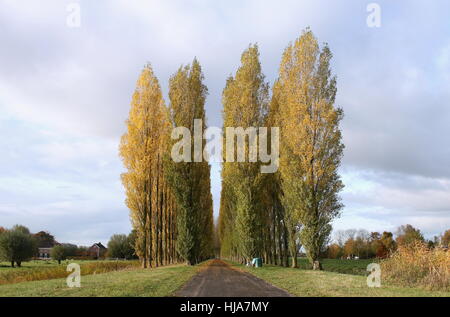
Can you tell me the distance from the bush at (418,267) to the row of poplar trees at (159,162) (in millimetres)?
19736

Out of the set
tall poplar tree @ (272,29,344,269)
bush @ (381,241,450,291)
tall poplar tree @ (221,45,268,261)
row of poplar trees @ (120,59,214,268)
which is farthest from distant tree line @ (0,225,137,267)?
bush @ (381,241,450,291)

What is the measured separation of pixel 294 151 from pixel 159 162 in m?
16.0

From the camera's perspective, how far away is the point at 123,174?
35.2 meters

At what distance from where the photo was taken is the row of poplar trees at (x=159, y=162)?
3512 cm

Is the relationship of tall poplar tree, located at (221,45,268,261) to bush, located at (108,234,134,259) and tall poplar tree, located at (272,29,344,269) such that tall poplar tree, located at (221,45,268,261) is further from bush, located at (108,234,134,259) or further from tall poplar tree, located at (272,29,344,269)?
bush, located at (108,234,134,259)

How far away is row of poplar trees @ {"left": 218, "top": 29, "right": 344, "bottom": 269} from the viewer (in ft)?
94.5

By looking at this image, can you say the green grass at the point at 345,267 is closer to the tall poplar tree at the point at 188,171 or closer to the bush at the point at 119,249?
the tall poplar tree at the point at 188,171

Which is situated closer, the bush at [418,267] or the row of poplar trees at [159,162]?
the bush at [418,267]

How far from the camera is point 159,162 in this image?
40.4m

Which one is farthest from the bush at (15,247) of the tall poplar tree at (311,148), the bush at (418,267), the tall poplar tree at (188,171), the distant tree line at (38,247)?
the bush at (418,267)

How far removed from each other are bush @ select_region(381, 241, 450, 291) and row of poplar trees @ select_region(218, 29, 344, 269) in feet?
28.1

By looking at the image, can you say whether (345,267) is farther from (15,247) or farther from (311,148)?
(15,247)
